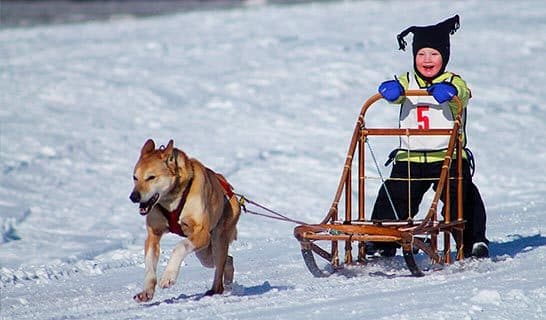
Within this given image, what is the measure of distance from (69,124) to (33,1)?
17.1 m

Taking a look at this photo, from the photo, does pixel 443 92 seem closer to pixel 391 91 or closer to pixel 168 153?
pixel 391 91

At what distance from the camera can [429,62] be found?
6.09 meters

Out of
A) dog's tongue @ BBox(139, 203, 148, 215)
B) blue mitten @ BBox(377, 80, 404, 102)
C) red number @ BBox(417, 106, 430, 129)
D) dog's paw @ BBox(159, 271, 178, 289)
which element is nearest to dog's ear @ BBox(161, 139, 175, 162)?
dog's tongue @ BBox(139, 203, 148, 215)

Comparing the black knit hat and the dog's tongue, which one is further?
the black knit hat

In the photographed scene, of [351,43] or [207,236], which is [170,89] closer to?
[351,43]

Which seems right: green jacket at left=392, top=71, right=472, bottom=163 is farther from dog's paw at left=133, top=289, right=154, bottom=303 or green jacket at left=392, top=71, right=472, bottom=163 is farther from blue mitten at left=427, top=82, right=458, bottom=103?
dog's paw at left=133, top=289, right=154, bottom=303

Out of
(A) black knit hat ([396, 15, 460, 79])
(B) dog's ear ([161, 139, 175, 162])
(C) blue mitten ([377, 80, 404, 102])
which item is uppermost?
(A) black knit hat ([396, 15, 460, 79])

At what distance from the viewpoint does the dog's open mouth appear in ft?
16.5

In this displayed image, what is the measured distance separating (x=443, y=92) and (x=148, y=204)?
177 centimetres

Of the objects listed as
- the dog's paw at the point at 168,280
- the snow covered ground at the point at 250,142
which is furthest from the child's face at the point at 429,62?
the dog's paw at the point at 168,280

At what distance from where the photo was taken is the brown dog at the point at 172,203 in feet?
16.7

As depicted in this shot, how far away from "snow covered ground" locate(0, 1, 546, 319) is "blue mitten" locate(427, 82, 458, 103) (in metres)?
0.94

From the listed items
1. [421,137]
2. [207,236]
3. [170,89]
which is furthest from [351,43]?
[207,236]

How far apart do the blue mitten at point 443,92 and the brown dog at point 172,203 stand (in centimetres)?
132
